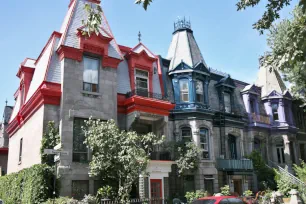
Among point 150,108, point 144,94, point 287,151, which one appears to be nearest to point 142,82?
point 144,94

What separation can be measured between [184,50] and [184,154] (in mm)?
8444

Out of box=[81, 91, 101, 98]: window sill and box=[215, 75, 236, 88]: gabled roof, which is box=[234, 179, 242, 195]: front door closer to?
box=[215, 75, 236, 88]: gabled roof

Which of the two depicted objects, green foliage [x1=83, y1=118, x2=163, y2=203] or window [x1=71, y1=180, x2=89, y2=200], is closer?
green foliage [x1=83, y1=118, x2=163, y2=203]

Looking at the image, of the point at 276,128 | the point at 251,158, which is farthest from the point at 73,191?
the point at 276,128

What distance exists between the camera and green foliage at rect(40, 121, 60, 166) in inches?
654

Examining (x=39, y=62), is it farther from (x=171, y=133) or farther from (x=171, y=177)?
(x=171, y=177)

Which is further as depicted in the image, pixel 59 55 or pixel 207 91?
pixel 207 91

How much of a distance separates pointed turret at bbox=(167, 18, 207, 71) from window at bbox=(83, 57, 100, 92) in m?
6.91

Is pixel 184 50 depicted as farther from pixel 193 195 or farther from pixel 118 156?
pixel 118 156

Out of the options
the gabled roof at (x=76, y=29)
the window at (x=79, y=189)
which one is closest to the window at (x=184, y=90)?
the gabled roof at (x=76, y=29)

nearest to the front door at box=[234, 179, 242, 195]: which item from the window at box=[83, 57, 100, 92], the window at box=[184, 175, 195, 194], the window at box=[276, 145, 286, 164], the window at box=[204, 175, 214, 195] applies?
the window at box=[204, 175, 214, 195]

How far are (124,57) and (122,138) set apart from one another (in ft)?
27.9

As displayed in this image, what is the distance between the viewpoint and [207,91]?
80.1 feet

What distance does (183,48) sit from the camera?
25.2 m
